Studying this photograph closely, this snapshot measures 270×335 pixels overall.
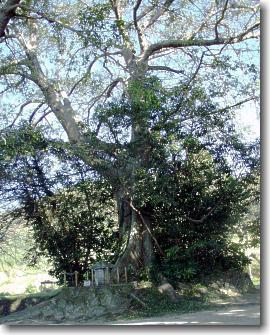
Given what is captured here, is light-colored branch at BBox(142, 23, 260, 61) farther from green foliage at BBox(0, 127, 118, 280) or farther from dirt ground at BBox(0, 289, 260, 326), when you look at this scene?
dirt ground at BBox(0, 289, 260, 326)

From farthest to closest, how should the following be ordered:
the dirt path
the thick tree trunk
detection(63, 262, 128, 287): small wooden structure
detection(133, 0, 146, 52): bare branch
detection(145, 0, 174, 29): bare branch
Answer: detection(145, 0, 174, 29): bare branch < detection(133, 0, 146, 52): bare branch < the thick tree trunk < detection(63, 262, 128, 287): small wooden structure < the dirt path

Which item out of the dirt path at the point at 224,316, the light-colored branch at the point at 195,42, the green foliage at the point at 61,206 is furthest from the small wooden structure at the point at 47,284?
the light-colored branch at the point at 195,42

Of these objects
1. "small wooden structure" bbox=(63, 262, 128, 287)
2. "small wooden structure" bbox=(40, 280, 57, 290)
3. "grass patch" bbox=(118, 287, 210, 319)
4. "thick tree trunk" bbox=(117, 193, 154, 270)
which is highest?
"thick tree trunk" bbox=(117, 193, 154, 270)

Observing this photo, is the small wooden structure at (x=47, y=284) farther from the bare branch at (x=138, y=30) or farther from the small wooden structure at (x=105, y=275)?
the bare branch at (x=138, y=30)

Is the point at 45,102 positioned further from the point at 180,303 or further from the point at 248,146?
the point at 180,303

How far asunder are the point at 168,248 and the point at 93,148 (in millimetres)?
1769

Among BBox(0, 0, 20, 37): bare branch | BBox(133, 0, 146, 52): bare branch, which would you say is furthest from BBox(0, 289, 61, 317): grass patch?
BBox(133, 0, 146, 52): bare branch

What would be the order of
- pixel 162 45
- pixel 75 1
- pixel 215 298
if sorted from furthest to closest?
pixel 162 45 < pixel 75 1 < pixel 215 298

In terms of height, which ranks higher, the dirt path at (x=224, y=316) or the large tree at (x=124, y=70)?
the large tree at (x=124, y=70)

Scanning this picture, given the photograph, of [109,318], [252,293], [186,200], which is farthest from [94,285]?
[252,293]

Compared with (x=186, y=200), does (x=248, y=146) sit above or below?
above

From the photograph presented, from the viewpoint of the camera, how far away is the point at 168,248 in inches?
290

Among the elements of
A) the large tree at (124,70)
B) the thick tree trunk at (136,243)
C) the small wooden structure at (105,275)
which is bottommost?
the small wooden structure at (105,275)

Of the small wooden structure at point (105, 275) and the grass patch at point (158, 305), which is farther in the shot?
the small wooden structure at point (105, 275)
